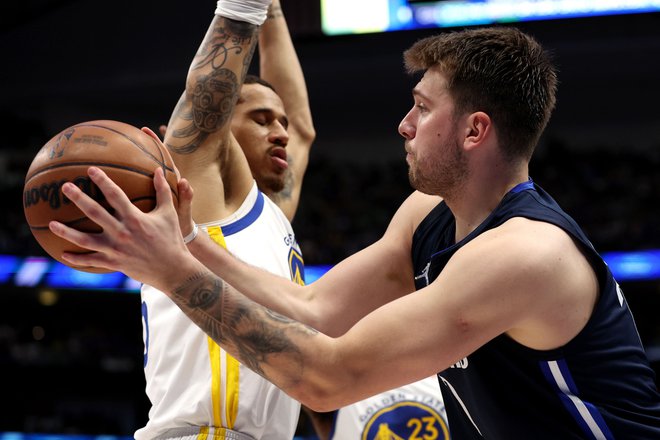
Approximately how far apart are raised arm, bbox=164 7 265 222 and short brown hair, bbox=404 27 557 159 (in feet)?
2.64

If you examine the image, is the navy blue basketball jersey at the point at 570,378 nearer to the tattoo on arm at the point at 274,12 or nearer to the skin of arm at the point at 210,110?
the skin of arm at the point at 210,110

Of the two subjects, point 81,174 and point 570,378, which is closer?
point 81,174

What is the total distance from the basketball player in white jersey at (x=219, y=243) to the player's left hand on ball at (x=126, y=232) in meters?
0.98

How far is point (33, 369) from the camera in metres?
11.0

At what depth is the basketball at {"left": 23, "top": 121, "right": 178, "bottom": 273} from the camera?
1973 mm

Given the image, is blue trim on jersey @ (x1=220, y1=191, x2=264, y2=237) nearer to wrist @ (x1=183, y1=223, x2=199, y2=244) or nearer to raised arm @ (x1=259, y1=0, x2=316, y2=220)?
wrist @ (x1=183, y1=223, x2=199, y2=244)

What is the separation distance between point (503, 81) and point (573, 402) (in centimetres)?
95

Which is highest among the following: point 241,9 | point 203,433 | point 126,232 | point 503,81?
point 241,9

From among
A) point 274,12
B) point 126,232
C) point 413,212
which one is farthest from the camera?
point 274,12

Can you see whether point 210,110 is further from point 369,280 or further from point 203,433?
point 203,433

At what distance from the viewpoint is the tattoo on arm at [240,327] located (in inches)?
80.0

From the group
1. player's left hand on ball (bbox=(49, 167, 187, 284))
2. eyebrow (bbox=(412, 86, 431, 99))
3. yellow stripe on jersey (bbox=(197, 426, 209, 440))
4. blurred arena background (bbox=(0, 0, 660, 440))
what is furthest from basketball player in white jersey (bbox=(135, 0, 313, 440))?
blurred arena background (bbox=(0, 0, 660, 440))

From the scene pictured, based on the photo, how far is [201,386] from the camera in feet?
9.21

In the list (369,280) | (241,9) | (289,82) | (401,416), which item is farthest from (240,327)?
(289,82)
